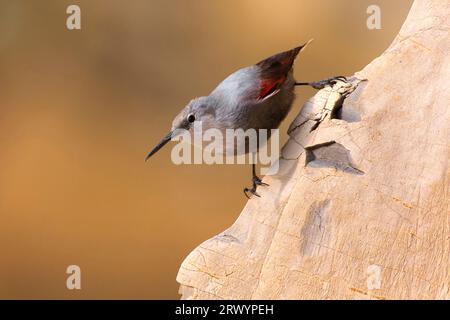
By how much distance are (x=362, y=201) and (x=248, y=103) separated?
419 millimetres

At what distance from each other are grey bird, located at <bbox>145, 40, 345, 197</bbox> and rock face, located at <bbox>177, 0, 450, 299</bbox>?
137mm

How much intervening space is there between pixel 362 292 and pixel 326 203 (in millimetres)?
195

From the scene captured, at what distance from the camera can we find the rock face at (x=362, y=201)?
1239 mm

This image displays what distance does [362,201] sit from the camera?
1.28 meters

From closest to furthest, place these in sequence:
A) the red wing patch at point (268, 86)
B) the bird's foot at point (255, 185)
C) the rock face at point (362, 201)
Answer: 1. the rock face at point (362, 201)
2. the bird's foot at point (255, 185)
3. the red wing patch at point (268, 86)

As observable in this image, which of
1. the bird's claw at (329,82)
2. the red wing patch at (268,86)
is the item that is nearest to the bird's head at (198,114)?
the red wing patch at (268,86)

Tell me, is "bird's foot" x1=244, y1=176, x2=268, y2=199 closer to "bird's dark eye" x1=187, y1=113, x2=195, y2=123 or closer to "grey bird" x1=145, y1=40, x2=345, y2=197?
"grey bird" x1=145, y1=40, x2=345, y2=197

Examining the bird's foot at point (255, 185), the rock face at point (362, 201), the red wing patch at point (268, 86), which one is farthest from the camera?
the red wing patch at point (268, 86)

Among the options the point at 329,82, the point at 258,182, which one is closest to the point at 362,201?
the point at 258,182

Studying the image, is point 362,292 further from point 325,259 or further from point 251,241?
point 251,241

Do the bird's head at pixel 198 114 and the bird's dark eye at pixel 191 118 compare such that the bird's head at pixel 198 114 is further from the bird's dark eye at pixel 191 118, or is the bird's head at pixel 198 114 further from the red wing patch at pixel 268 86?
the red wing patch at pixel 268 86

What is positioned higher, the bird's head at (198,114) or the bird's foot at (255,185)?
the bird's head at (198,114)

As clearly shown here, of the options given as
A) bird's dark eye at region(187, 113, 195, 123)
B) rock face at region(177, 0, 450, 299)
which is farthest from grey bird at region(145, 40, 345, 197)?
rock face at region(177, 0, 450, 299)

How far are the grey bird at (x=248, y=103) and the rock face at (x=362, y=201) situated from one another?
0.14 metres
